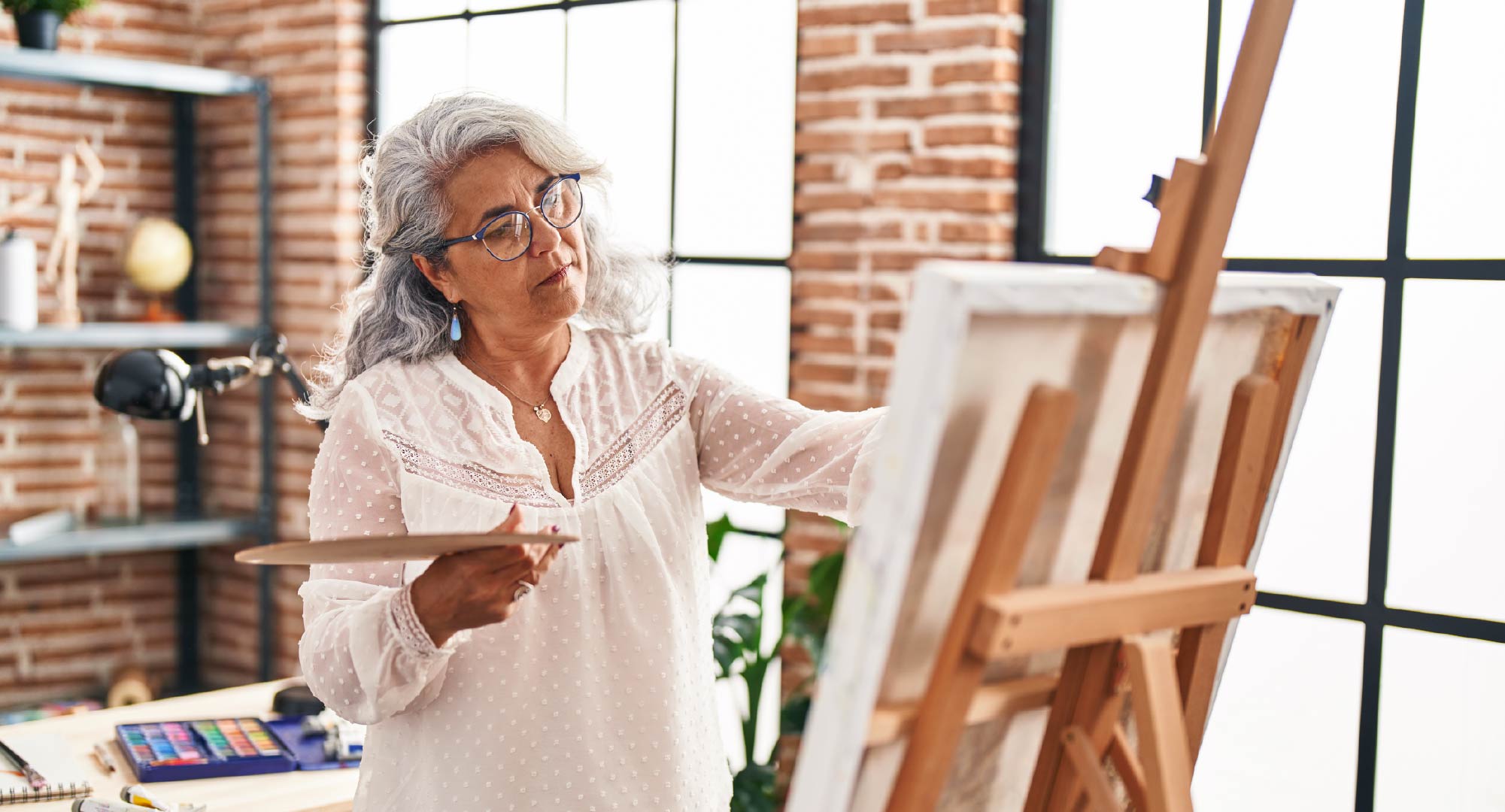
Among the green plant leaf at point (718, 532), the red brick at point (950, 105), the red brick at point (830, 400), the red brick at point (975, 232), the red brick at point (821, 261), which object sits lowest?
the green plant leaf at point (718, 532)

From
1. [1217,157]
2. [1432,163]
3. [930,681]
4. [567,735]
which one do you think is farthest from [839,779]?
[1432,163]

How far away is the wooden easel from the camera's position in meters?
1.03

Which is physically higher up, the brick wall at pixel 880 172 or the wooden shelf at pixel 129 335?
the brick wall at pixel 880 172

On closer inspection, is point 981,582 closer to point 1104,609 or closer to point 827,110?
point 1104,609

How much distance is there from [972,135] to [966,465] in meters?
1.92

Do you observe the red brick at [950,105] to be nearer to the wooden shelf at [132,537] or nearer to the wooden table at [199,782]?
the wooden table at [199,782]

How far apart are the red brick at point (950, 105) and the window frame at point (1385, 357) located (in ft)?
1.23

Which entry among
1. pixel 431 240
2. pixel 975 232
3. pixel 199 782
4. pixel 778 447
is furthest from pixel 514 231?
pixel 975 232

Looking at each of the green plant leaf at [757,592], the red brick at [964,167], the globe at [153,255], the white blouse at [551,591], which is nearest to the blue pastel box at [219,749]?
the white blouse at [551,591]

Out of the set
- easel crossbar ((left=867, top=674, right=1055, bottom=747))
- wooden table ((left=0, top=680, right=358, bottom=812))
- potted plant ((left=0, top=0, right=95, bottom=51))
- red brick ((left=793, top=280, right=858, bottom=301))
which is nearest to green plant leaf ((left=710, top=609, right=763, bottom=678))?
red brick ((left=793, top=280, right=858, bottom=301))

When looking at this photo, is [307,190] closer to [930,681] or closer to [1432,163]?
[1432,163]

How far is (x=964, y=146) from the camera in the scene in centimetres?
283

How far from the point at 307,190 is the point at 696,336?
138 centimetres

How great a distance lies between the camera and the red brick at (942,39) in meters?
2.77
